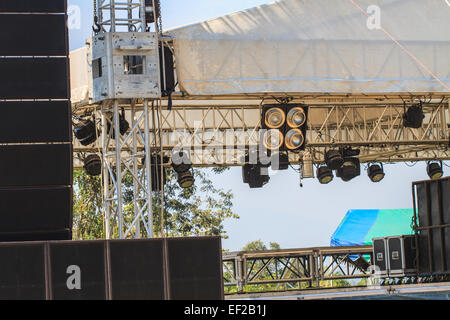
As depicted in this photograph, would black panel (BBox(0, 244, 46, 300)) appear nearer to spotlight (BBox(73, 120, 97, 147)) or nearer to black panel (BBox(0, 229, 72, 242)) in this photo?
black panel (BBox(0, 229, 72, 242))

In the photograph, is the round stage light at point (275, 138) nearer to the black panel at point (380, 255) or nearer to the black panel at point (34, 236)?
the black panel at point (380, 255)

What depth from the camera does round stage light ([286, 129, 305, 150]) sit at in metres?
16.4

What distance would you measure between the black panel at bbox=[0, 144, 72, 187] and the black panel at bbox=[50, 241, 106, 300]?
5.90 ft

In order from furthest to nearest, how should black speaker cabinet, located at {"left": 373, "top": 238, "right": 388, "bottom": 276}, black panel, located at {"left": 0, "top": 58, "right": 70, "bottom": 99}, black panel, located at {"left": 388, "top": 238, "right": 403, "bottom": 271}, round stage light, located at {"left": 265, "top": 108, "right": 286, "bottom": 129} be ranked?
round stage light, located at {"left": 265, "top": 108, "right": 286, "bottom": 129}
black speaker cabinet, located at {"left": 373, "top": 238, "right": 388, "bottom": 276}
black panel, located at {"left": 388, "top": 238, "right": 403, "bottom": 271}
black panel, located at {"left": 0, "top": 58, "right": 70, "bottom": 99}

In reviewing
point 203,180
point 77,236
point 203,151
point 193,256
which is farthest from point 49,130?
point 203,180

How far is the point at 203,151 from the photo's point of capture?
67.3 feet

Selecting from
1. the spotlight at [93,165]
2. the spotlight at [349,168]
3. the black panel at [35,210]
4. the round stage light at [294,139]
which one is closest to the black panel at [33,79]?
the black panel at [35,210]

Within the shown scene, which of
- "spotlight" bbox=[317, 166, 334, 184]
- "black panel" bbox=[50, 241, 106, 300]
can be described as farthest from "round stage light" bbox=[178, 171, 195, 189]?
"black panel" bbox=[50, 241, 106, 300]

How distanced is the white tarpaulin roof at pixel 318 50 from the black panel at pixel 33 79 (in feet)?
9.54

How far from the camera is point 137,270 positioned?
34.1 feet

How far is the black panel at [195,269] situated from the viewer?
34.5 ft

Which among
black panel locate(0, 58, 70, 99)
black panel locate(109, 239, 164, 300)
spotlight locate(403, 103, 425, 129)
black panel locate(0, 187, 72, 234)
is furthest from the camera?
spotlight locate(403, 103, 425, 129)
